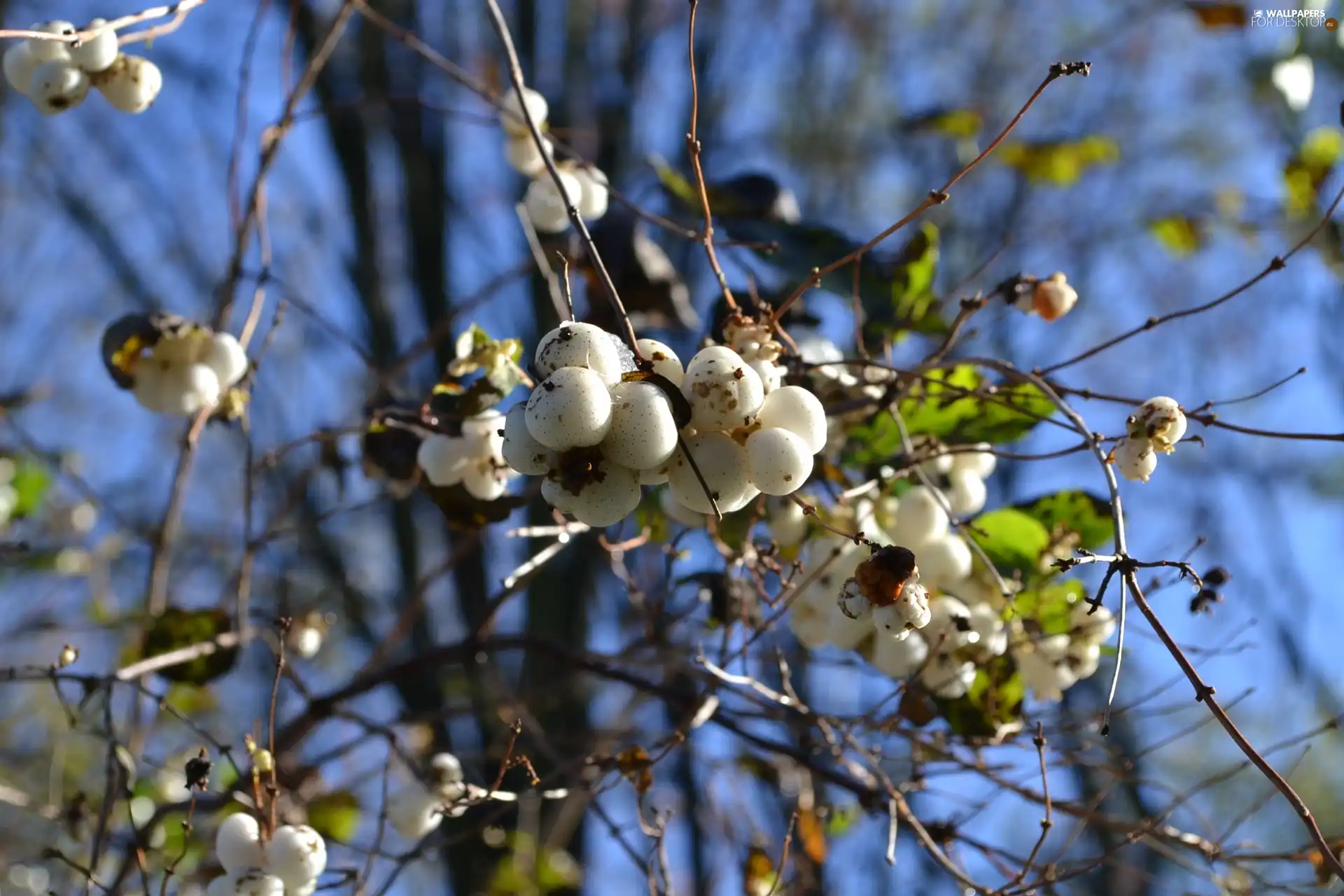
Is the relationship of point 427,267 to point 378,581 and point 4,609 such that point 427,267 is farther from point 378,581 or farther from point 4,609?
point 4,609

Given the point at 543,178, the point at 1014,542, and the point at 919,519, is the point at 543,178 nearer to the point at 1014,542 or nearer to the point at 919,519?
the point at 919,519

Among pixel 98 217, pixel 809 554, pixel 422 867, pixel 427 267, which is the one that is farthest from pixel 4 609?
pixel 809 554

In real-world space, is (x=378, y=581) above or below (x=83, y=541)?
above

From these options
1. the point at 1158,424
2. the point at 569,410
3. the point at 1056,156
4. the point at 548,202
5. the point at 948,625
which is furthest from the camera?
the point at 1056,156

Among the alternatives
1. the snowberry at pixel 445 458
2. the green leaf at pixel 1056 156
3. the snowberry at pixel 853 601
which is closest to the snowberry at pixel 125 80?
the snowberry at pixel 445 458

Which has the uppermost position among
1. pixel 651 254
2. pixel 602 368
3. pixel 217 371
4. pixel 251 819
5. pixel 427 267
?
pixel 427 267

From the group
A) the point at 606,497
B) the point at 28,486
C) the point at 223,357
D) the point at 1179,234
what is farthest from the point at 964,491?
the point at 1179,234
